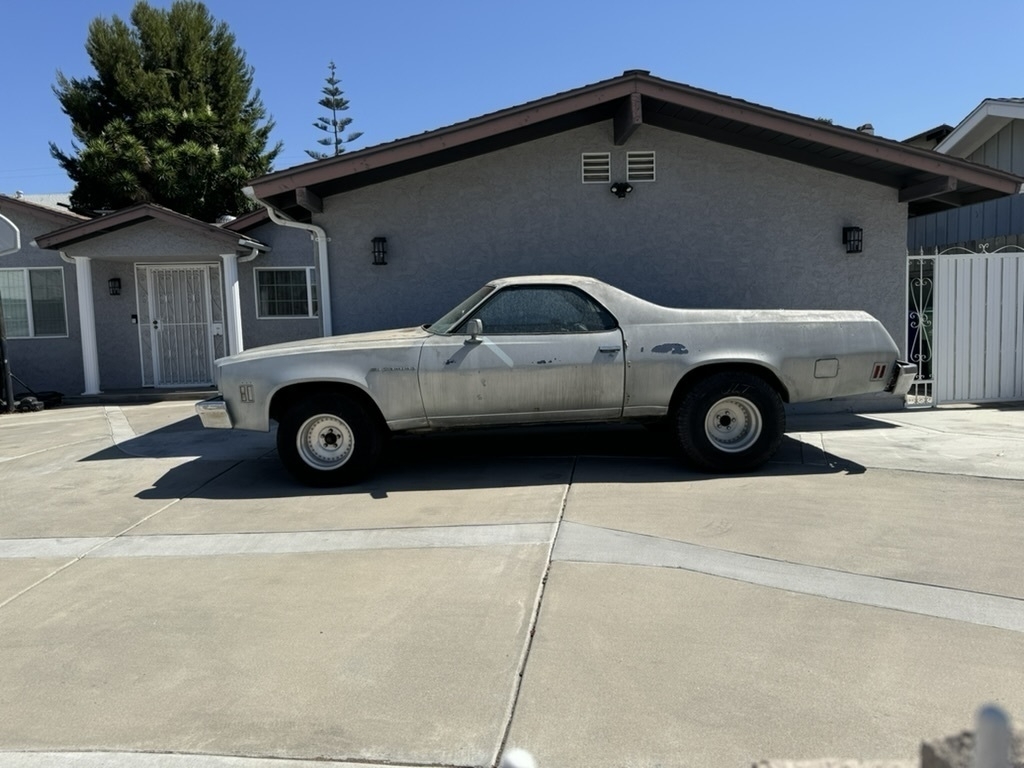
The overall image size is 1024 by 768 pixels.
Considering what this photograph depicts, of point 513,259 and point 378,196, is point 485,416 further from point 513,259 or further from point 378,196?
point 378,196

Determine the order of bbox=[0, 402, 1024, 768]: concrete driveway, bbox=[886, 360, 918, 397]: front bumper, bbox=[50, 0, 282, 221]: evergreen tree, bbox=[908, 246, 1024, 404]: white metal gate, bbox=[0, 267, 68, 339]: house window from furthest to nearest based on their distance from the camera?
bbox=[50, 0, 282, 221]: evergreen tree < bbox=[0, 267, 68, 339]: house window < bbox=[908, 246, 1024, 404]: white metal gate < bbox=[886, 360, 918, 397]: front bumper < bbox=[0, 402, 1024, 768]: concrete driveway

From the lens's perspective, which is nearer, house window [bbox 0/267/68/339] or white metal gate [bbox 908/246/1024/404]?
white metal gate [bbox 908/246/1024/404]

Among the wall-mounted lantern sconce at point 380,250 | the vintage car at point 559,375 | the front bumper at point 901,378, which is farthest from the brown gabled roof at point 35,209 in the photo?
the front bumper at point 901,378

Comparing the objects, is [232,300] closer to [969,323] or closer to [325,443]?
[325,443]

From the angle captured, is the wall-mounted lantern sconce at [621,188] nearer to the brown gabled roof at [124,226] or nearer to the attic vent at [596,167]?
the attic vent at [596,167]

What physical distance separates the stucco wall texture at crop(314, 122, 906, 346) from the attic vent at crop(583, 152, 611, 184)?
69 millimetres

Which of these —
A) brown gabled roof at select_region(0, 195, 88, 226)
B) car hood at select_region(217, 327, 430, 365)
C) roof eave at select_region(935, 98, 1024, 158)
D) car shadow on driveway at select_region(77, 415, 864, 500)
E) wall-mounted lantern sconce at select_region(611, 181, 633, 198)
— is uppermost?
roof eave at select_region(935, 98, 1024, 158)

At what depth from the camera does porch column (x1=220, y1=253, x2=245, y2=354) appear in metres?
12.8

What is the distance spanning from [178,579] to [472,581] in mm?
1785

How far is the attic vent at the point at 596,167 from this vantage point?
9.41m

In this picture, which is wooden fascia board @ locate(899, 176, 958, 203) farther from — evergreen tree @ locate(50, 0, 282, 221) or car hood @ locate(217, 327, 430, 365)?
evergreen tree @ locate(50, 0, 282, 221)

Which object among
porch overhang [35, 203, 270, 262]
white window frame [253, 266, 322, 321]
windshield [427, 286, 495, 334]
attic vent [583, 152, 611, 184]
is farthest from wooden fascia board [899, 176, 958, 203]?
porch overhang [35, 203, 270, 262]

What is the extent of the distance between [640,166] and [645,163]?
0.22ft

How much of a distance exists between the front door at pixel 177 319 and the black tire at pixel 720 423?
414 inches
